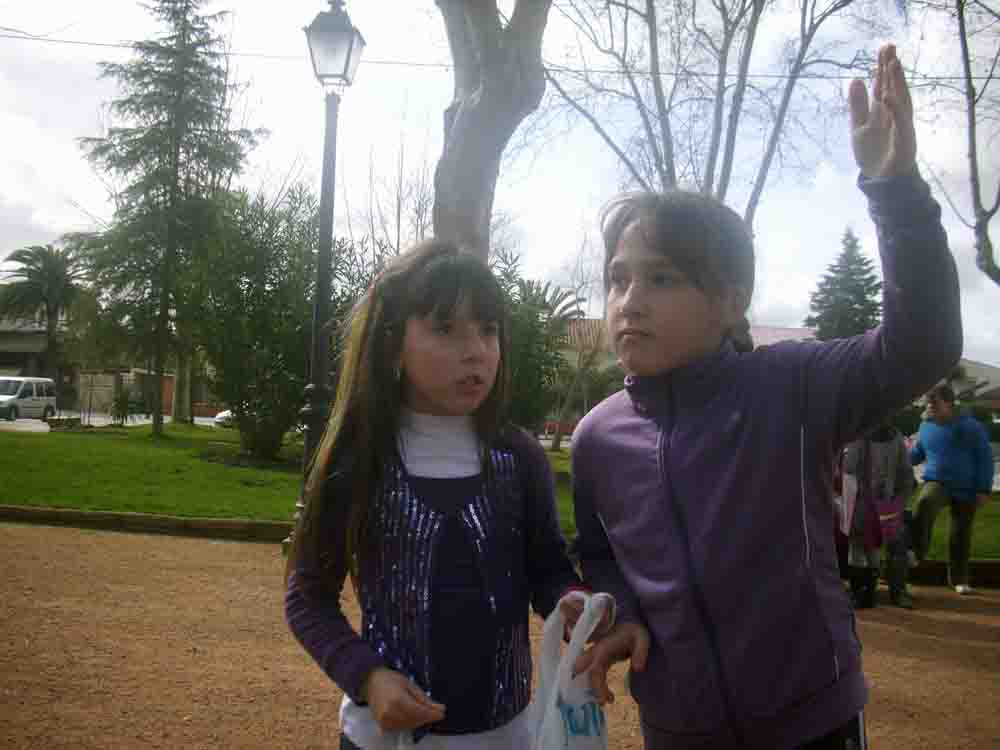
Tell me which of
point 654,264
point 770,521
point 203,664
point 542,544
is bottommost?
point 203,664

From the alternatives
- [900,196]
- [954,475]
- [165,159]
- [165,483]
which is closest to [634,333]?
[900,196]

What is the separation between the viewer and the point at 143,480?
11680mm

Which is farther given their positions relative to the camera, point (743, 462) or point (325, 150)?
point (325, 150)

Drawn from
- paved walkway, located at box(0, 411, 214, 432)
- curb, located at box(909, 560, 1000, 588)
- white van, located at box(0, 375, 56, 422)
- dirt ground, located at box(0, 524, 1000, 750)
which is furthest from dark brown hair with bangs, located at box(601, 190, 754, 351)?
white van, located at box(0, 375, 56, 422)

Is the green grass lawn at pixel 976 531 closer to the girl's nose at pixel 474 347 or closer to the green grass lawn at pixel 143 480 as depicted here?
the green grass lawn at pixel 143 480

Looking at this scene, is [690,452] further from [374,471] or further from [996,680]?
[996,680]

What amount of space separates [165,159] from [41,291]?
30.9 metres

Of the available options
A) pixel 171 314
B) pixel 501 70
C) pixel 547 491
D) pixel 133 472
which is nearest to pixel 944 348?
pixel 547 491

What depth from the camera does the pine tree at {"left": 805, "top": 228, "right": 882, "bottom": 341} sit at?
139ft

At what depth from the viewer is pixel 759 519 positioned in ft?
4.84

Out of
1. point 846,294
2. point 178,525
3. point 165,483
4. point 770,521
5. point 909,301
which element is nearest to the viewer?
point 909,301

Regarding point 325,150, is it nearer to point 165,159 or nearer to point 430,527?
point 430,527

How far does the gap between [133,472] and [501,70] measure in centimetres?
839

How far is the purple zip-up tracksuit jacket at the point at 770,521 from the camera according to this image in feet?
4.53
